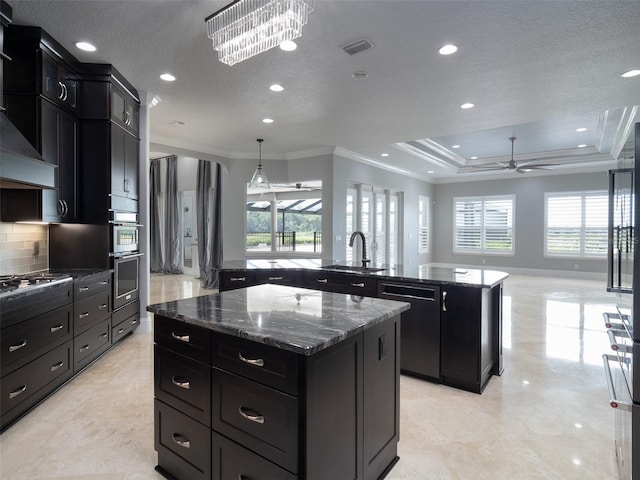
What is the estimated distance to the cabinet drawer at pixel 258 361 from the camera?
131cm

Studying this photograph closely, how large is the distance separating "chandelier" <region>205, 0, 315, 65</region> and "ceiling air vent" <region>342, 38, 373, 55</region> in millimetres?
848

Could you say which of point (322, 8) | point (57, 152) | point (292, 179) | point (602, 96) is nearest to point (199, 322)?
point (322, 8)

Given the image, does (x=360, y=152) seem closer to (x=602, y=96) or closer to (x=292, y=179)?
(x=292, y=179)

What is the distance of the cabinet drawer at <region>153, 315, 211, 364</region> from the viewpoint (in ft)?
5.24

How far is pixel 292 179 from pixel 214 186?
1.87m

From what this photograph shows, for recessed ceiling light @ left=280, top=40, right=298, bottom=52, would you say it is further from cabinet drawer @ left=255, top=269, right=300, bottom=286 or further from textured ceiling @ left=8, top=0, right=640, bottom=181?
cabinet drawer @ left=255, top=269, right=300, bottom=286

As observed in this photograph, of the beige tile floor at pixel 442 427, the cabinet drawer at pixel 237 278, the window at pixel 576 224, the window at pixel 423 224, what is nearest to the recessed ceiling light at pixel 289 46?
the cabinet drawer at pixel 237 278

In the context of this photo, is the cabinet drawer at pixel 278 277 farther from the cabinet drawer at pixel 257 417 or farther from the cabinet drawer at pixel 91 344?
the cabinet drawer at pixel 257 417

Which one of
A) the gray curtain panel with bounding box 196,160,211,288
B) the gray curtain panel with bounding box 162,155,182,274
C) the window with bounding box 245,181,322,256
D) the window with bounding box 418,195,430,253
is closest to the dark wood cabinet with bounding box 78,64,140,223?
the gray curtain panel with bounding box 196,160,211,288

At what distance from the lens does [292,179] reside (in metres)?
7.25

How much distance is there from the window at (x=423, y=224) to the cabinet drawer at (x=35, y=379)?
893 centimetres

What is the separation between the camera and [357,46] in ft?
9.68

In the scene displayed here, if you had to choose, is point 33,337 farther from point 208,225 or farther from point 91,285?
point 208,225

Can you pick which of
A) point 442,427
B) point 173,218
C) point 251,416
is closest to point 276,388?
point 251,416
